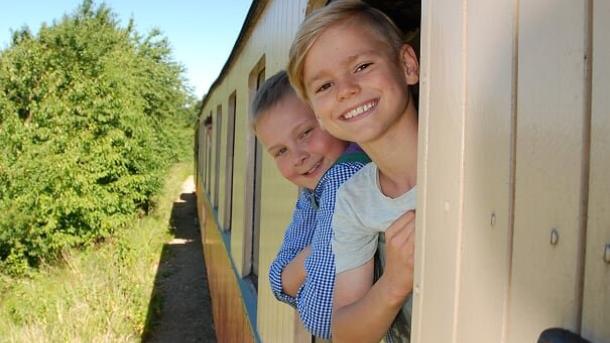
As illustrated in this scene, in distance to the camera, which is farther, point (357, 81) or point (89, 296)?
point (89, 296)

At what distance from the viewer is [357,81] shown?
4.02ft

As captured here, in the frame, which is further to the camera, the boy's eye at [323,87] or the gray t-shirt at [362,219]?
the boy's eye at [323,87]

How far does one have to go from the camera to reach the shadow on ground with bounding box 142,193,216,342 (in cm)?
986

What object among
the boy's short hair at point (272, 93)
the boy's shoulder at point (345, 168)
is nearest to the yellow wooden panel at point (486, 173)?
the boy's shoulder at point (345, 168)

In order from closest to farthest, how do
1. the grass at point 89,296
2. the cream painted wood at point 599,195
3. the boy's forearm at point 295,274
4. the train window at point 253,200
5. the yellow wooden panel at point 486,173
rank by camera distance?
the cream painted wood at point 599,195 → the yellow wooden panel at point 486,173 → the boy's forearm at point 295,274 → the train window at point 253,200 → the grass at point 89,296

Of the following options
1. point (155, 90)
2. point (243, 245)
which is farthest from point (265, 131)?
point (155, 90)

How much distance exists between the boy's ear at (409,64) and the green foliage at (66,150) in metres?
13.5

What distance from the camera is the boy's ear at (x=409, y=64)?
1.29 m

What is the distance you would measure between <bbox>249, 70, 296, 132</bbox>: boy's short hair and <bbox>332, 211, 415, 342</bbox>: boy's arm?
0.75 m

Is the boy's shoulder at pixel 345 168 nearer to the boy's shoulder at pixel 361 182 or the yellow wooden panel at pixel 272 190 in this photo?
the boy's shoulder at pixel 361 182

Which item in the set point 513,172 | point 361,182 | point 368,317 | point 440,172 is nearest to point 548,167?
point 513,172

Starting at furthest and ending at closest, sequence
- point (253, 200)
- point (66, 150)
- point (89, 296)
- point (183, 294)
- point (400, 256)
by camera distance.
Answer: point (66, 150) < point (183, 294) < point (89, 296) < point (253, 200) < point (400, 256)

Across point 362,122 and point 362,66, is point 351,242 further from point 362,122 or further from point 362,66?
point 362,66

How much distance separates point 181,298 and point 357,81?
38.0 feet
